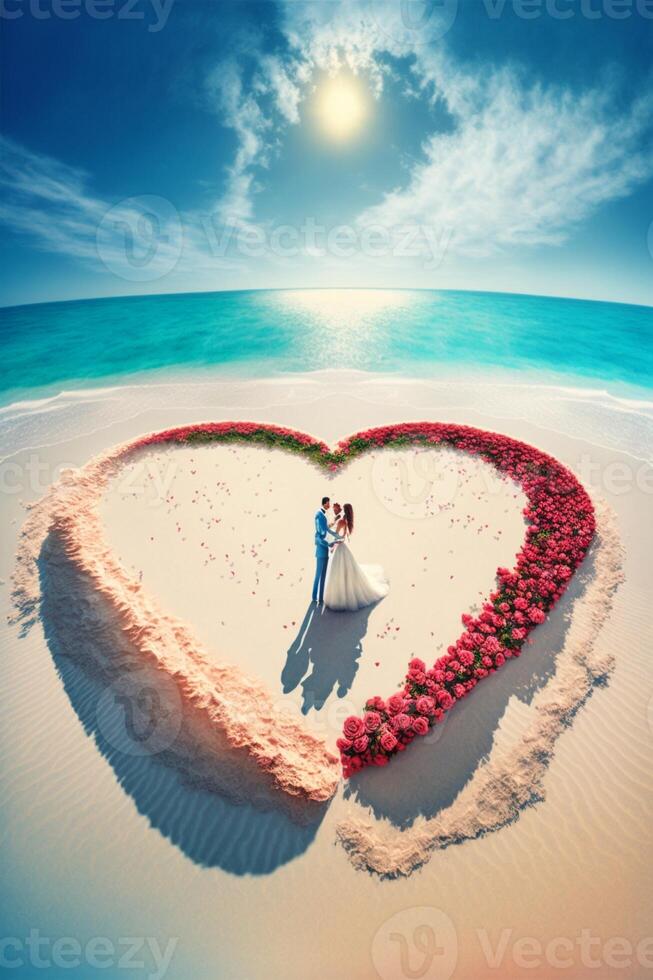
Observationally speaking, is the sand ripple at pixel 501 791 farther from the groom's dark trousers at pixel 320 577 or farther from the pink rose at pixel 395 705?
the groom's dark trousers at pixel 320 577

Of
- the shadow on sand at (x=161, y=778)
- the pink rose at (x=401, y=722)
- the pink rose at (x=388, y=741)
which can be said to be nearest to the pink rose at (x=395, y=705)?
the pink rose at (x=401, y=722)

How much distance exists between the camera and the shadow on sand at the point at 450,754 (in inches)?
247

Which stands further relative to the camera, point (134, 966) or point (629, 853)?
point (629, 853)

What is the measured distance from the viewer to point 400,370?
33.0 metres

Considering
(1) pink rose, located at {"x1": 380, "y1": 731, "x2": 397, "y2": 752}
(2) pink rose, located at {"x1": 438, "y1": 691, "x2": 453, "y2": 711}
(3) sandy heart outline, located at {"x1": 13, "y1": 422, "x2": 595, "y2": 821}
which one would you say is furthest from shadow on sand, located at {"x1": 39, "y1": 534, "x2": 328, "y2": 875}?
(2) pink rose, located at {"x1": 438, "y1": 691, "x2": 453, "y2": 711}

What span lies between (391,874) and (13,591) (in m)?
11.3

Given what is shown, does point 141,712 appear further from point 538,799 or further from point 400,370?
point 400,370

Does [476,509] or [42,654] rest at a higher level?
[476,509]

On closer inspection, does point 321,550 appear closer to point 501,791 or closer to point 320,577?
point 320,577

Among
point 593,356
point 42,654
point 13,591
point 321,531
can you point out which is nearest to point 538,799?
point 321,531

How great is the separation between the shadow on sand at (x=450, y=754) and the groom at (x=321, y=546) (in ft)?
12.9

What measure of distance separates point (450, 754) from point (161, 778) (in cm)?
540

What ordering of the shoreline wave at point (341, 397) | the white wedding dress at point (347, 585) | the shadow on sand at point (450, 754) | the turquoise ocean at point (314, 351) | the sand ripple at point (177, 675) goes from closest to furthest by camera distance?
the shadow on sand at point (450, 754), the sand ripple at point (177, 675), the white wedding dress at point (347, 585), the shoreline wave at point (341, 397), the turquoise ocean at point (314, 351)

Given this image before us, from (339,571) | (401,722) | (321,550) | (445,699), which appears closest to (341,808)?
(401,722)
